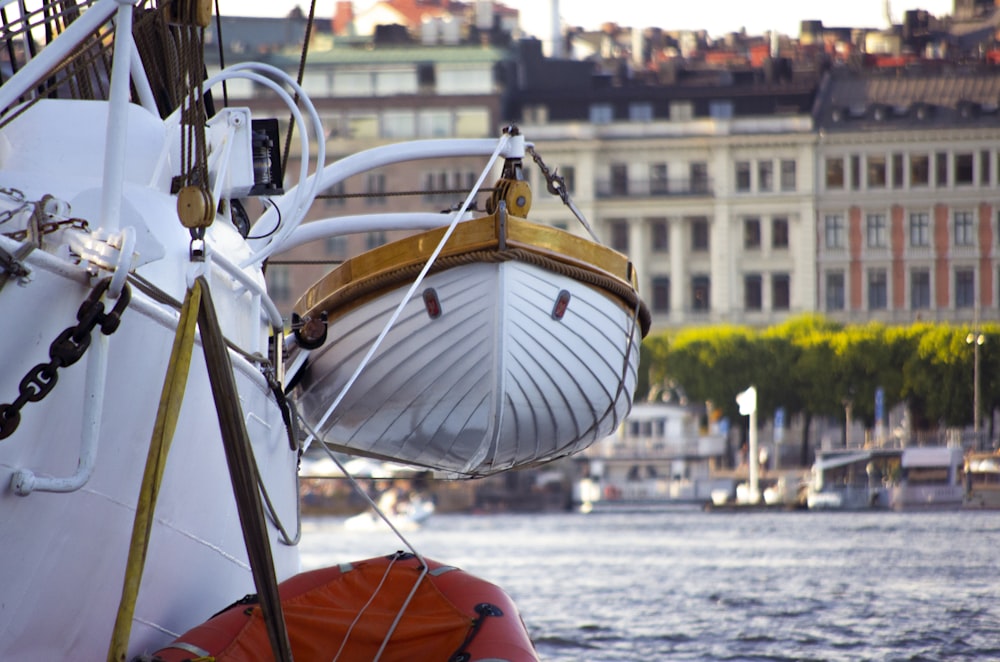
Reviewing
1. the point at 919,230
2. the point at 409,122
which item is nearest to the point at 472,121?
the point at 409,122

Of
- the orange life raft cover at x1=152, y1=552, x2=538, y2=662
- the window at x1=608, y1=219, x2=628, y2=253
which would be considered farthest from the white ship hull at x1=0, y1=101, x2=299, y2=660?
the window at x1=608, y1=219, x2=628, y2=253

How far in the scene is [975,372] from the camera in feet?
190

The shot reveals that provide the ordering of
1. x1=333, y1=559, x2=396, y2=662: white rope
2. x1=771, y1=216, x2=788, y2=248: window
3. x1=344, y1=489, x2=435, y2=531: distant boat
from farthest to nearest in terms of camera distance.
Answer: x1=771, y1=216, x2=788, y2=248: window < x1=344, y1=489, x2=435, y2=531: distant boat < x1=333, y1=559, x2=396, y2=662: white rope

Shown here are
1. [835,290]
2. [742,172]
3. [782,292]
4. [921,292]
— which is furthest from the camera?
[742,172]

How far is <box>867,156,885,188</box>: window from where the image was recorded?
70625 millimetres

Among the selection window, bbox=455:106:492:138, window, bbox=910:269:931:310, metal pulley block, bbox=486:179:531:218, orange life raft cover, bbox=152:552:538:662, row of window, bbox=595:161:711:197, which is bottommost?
window, bbox=910:269:931:310

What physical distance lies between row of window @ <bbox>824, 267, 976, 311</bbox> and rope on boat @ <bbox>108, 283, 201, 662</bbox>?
214 ft

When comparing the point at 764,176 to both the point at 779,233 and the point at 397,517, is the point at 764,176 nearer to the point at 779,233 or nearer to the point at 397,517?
the point at 779,233

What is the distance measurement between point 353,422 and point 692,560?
Result: 2084 cm

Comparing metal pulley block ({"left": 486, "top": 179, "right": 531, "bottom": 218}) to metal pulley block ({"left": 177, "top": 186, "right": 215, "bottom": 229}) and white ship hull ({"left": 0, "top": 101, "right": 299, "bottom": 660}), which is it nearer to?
white ship hull ({"left": 0, "top": 101, "right": 299, "bottom": 660})

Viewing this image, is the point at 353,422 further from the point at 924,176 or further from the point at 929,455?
the point at 924,176

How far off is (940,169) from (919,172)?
0.80 m

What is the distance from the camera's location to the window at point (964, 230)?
2749 inches

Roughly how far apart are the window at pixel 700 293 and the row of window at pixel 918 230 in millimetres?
5239
